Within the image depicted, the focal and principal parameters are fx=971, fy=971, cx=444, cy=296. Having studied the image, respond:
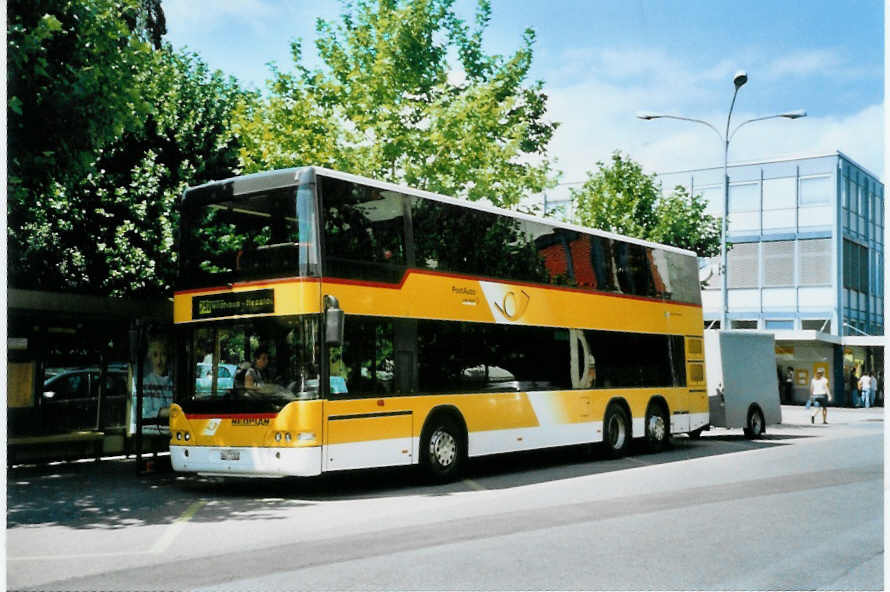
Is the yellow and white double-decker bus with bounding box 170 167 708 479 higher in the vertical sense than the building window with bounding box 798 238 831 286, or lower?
lower

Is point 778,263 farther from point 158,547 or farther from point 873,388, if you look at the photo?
point 158,547

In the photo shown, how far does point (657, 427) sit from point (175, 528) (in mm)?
11449

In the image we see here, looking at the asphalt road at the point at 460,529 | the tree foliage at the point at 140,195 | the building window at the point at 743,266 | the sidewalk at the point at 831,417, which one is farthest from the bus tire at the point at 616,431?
the building window at the point at 743,266

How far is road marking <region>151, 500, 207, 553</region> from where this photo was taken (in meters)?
8.23

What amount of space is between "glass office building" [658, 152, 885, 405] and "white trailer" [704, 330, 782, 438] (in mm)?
18130

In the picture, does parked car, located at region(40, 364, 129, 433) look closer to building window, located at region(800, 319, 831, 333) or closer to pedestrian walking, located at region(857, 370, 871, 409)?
pedestrian walking, located at region(857, 370, 871, 409)

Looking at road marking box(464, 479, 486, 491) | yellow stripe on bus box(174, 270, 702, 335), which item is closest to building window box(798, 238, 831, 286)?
yellow stripe on bus box(174, 270, 702, 335)

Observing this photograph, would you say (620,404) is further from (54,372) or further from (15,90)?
(15,90)

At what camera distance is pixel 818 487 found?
12.5 m

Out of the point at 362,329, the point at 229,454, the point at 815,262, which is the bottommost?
the point at 229,454

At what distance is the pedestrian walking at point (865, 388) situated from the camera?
4062cm

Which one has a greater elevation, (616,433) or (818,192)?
(818,192)

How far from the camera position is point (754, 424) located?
2280 centimetres

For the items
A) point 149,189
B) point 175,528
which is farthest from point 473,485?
point 149,189
